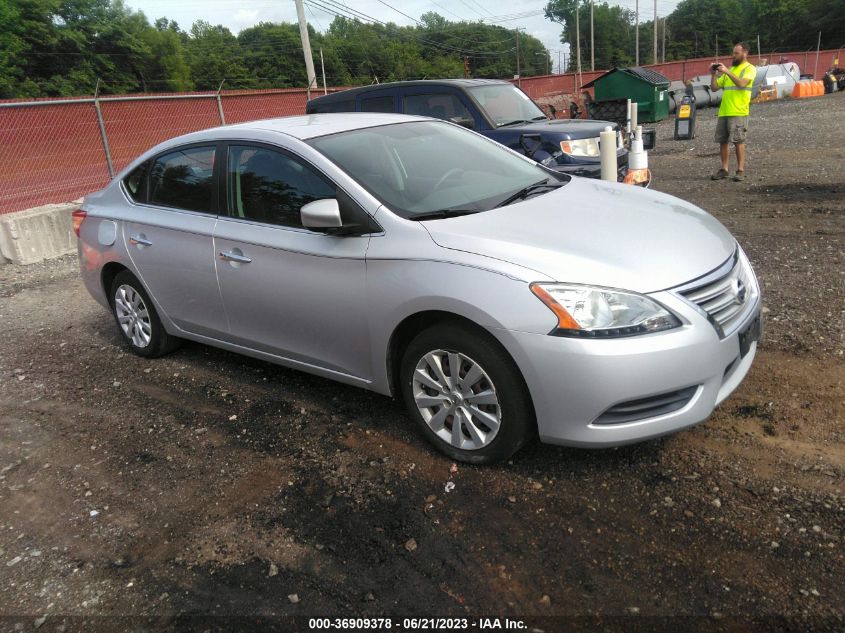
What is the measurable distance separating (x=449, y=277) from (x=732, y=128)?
8.55 metres

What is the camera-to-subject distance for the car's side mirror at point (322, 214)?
3494 mm

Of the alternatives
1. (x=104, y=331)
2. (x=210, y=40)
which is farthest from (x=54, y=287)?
(x=210, y=40)

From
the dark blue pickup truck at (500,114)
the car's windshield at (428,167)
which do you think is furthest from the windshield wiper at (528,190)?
the dark blue pickup truck at (500,114)

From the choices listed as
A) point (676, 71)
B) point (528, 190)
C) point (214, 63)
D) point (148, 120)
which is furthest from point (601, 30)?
point (528, 190)

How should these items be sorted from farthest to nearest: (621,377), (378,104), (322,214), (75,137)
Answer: (75,137), (378,104), (322,214), (621,377)

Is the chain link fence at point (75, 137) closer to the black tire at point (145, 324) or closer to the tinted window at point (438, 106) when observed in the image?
the tinted window at point (438, 106)

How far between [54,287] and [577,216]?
6.71 metres

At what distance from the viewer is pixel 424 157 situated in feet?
13.6

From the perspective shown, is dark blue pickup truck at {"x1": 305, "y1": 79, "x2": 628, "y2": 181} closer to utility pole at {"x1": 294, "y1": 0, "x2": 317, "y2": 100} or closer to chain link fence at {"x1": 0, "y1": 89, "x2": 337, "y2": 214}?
chain link fence at {"x1": 0, "y1": 89, "x2": 337, "y2": 214}

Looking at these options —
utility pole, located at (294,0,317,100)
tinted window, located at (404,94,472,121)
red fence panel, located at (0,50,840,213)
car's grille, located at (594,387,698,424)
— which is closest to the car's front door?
car's grille, located at (594,387,698,424)

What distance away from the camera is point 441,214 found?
358 centimetres


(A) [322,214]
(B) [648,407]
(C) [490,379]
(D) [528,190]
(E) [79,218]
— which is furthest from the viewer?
(E) [79,218]

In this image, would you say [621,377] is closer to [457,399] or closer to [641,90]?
[457,399]

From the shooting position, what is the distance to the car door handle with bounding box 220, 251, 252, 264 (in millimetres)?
4102
